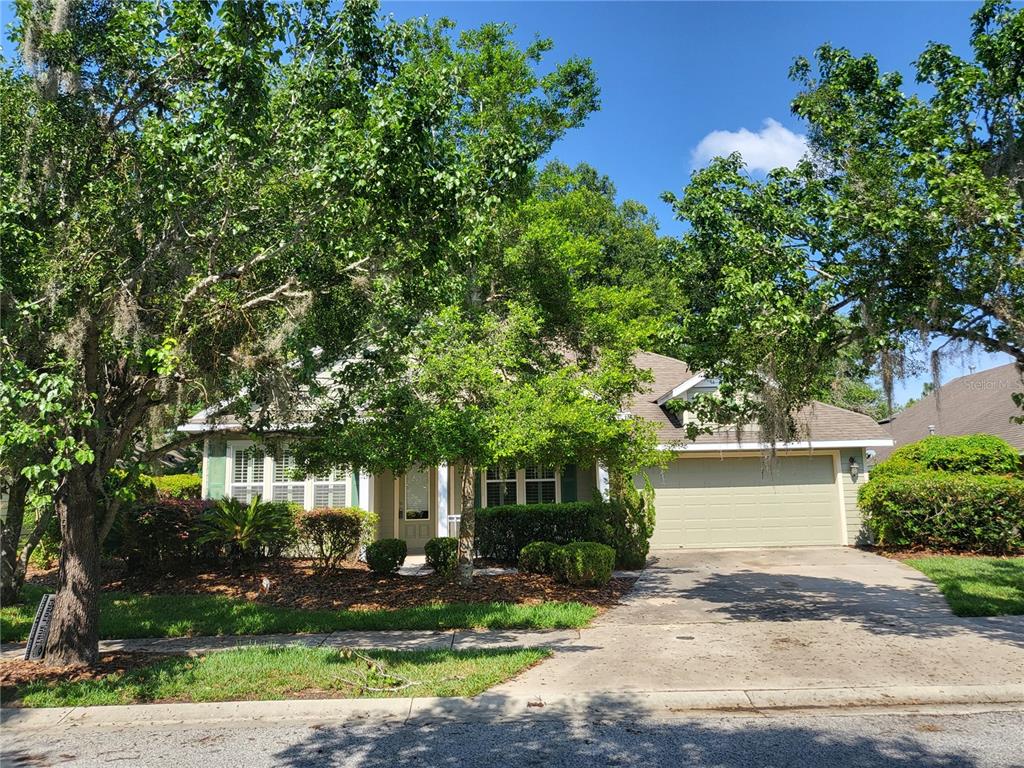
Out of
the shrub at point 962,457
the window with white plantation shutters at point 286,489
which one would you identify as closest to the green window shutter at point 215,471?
the window with white plantation shutters at point 286,489

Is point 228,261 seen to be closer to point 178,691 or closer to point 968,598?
point 178,691

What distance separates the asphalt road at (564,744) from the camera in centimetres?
516

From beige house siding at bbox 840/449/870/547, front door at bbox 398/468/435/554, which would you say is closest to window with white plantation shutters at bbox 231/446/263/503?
front door at bbox 398/468/435/554

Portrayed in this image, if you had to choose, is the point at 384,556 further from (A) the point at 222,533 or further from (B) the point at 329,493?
(B) the point at 329,493

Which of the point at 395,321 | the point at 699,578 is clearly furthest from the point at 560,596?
the point at 395,321

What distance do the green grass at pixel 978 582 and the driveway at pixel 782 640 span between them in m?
0.26

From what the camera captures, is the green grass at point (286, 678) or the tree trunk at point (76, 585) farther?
the tree trunk at point (76, 585)

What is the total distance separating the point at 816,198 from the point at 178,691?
9405mm

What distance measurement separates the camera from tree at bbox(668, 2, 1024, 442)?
8172mm

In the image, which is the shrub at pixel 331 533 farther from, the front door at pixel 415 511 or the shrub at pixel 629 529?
the shrub at pixel 629 529

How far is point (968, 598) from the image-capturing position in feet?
34.7

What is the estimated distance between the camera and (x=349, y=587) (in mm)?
12297

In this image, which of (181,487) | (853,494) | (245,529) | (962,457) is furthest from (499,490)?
(962,457)

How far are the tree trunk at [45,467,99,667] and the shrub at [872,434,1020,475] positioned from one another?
1712cm
